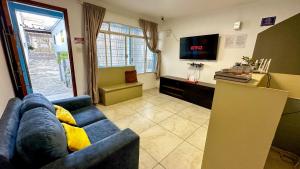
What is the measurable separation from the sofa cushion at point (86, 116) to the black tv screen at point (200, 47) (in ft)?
10.1

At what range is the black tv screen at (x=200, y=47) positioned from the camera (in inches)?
129

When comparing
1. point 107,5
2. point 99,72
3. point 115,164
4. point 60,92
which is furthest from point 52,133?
point 60,92

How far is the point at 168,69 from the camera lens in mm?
4594

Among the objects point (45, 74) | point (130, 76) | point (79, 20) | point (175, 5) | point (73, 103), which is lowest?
point (45, 74)

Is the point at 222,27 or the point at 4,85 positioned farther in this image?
the point at 222,27

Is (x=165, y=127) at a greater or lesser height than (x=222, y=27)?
lesser

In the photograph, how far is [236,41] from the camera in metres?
2.95

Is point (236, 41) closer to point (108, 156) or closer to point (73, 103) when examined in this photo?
point (108, 156)

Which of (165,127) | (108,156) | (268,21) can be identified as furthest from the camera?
(268,21)

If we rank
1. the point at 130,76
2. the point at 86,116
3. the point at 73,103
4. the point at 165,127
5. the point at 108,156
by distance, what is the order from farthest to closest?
the point at 130,76 → the point at 165,127 → the point at 73,103 → the point at 86,116 → the point at 108,156

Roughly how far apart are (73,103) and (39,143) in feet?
4.34

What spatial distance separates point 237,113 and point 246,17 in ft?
9.41

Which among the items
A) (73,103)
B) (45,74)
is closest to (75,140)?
(73,103)

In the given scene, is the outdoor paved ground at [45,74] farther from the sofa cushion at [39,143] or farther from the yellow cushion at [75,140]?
the sofa cushion at [39,143]
